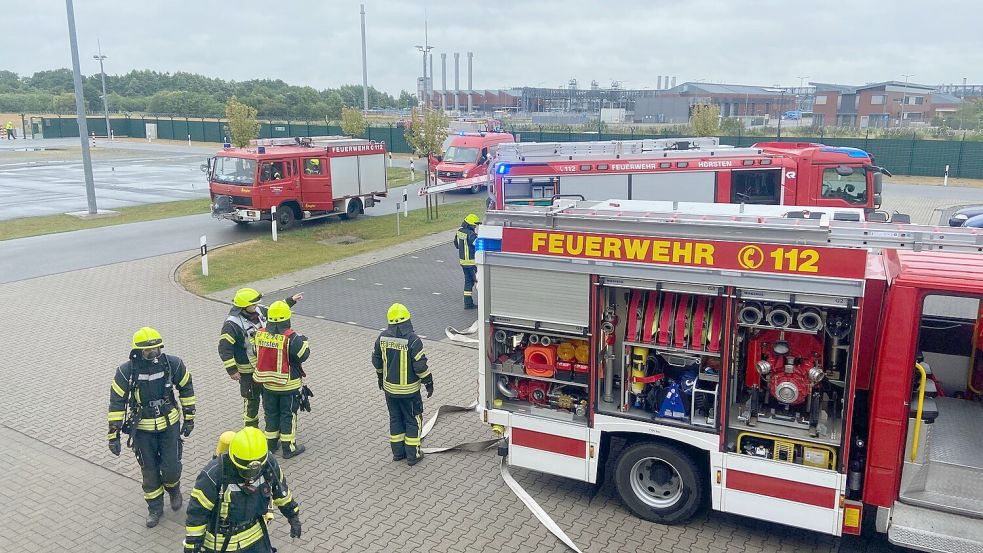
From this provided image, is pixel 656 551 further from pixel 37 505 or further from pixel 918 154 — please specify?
pixel 918 154

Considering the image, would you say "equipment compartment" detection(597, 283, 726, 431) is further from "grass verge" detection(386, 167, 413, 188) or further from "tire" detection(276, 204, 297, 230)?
"grass verge" detection(386, 167, 413, 188)

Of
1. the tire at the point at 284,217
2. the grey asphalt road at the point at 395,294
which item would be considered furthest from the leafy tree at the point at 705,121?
the tire at the point at 284,217

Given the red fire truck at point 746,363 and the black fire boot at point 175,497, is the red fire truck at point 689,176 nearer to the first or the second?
the red fire truck at point 746,363

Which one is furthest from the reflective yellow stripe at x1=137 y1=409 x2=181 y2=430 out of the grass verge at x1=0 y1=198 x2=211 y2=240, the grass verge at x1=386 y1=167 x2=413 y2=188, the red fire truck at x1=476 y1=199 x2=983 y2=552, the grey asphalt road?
the grass verge at x1=386 y1=167 x2=413 y2=188

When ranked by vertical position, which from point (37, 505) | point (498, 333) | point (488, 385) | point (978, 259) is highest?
point (978, 259)

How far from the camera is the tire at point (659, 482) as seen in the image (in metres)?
6.01

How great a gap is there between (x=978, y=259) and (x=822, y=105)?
216 feet

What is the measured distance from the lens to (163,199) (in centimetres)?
2753

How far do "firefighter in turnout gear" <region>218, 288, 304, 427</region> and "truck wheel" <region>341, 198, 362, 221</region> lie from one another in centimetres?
1465

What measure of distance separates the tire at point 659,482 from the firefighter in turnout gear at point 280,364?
128 inches

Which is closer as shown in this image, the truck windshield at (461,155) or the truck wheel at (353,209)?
the truck wheel at (353,209)

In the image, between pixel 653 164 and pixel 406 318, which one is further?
pixel 653 164

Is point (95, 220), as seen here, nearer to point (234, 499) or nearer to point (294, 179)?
point (294, 179)

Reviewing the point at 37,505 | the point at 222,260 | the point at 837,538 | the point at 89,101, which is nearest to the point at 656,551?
the point at 837,538
